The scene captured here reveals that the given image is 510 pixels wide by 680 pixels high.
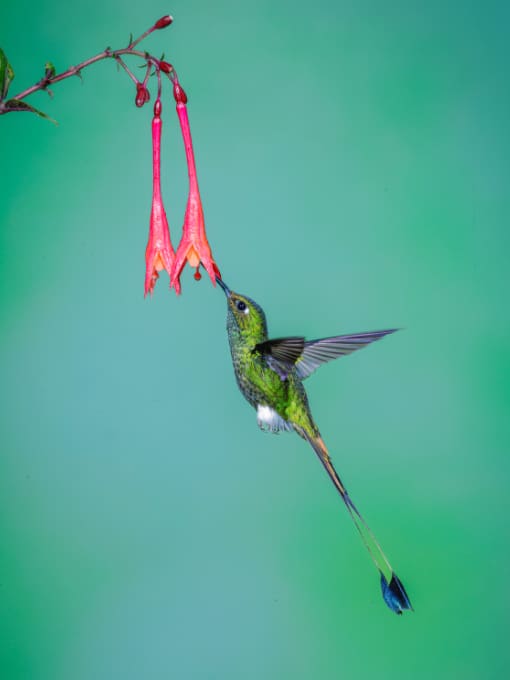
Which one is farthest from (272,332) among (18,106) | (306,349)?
(18,106)

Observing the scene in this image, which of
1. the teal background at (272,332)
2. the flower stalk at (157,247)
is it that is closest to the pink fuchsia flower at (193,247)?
the flower stalk at (157,247)

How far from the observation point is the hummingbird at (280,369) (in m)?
0.92

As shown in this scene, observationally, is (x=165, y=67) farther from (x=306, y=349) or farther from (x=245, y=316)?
(x=306, y=349)

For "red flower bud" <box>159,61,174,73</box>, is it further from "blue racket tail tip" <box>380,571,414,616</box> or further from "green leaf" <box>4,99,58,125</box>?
"blue racket tail tip" <box>380,571,414,616</box>

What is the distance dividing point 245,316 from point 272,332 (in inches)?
20.8

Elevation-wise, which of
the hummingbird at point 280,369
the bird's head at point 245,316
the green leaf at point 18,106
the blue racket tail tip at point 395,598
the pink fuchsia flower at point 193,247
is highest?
the green leaf at point 18,106

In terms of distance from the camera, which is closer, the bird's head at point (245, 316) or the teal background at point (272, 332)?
the bird's head at point (245, 316)

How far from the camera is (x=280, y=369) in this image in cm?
99

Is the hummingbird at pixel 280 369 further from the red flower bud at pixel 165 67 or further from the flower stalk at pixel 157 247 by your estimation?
the red flower bud at pixel 165 67

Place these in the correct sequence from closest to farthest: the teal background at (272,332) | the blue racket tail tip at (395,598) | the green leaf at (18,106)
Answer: the green leaf at (18,106)
the blue racket tail tip at (395,598)
the teal background at (272,332)

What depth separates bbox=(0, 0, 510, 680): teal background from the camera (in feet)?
4.97

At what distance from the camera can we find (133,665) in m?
1.54

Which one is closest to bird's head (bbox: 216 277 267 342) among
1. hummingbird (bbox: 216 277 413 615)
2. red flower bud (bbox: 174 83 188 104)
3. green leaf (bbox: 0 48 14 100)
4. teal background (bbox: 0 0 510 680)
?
hummingbird (bbox: 216 277 413 615)

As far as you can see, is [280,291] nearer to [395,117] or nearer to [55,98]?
[395,117]
